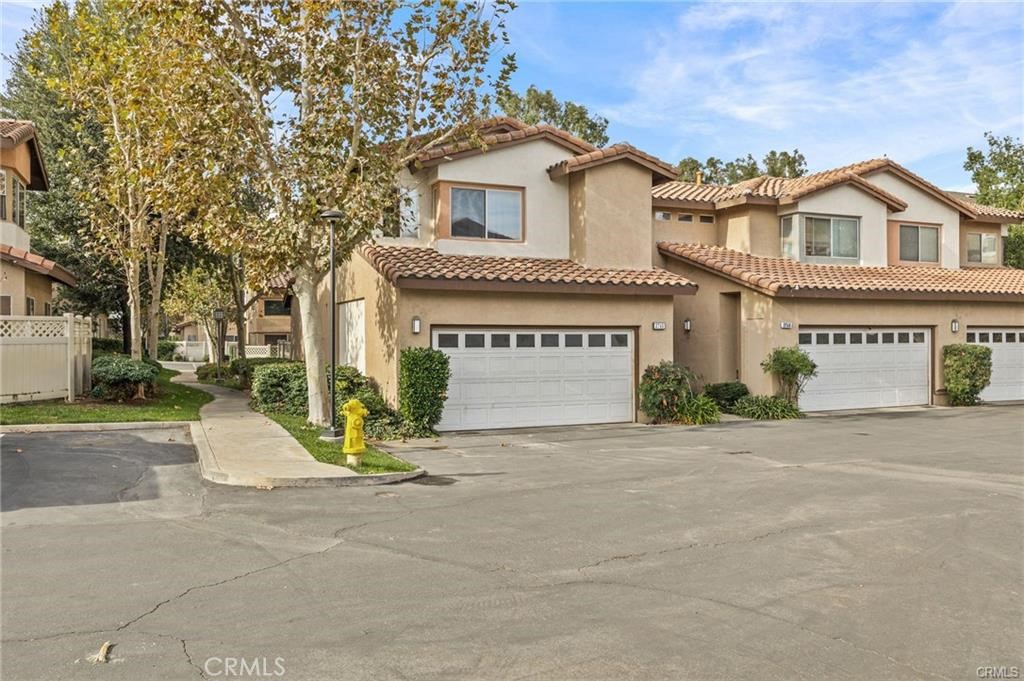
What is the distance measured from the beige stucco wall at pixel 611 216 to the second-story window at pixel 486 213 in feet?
4.77

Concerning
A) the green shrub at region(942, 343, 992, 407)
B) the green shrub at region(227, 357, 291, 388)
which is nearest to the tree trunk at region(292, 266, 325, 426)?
the green shrub at region(227, 357, 291, 388)

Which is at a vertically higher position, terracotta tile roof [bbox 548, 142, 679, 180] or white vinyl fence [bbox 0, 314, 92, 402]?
terracotta tile roof [bbox 548, 142, 679, 180]

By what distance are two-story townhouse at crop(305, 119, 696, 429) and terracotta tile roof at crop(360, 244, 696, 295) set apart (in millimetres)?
35

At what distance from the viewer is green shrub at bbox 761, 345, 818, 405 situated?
766 inches

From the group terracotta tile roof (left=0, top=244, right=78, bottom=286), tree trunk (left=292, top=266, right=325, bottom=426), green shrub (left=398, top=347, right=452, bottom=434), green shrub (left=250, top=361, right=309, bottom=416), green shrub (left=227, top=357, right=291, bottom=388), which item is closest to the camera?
green shrub (left=398, top=347, right=452, bottom=434)

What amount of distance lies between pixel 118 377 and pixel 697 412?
13.1 metres

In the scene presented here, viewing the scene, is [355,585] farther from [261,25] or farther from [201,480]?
[261,25]

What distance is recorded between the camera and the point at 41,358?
16.6 m

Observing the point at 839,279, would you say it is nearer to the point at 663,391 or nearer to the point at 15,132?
the point at 663,391

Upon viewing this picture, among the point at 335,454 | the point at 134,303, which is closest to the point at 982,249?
the point at 335,454

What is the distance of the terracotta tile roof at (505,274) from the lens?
1609cm

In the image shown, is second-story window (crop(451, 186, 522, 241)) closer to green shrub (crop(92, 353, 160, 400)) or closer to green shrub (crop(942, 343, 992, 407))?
green shrub (crop(92, 353, 160, 400))

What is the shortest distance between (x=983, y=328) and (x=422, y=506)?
67.9 ft

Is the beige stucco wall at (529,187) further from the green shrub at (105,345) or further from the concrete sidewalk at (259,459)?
the green shrub at (105,345)
